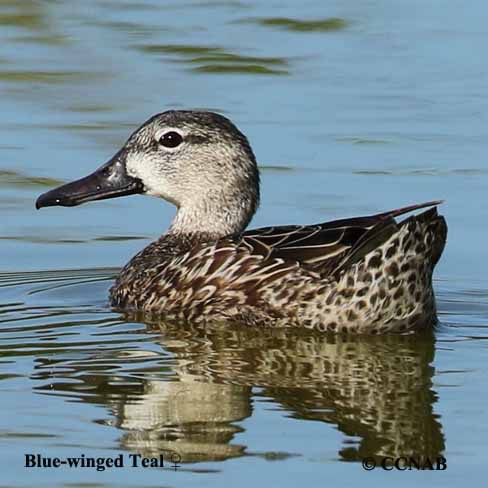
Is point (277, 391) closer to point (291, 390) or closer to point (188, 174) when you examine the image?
point (291, 390)

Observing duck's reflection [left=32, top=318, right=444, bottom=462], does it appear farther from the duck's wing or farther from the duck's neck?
the duck's neck

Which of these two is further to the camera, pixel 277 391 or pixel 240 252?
pixel 240 252

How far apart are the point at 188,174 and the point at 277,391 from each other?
2.89 m

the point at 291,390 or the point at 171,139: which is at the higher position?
the point at 171,139

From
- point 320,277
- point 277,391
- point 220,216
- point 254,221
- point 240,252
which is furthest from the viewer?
point 254,221

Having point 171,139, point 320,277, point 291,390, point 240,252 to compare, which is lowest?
point 291,390

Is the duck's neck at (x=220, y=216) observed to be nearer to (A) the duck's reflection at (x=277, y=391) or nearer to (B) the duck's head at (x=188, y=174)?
(B) the duck's head at (x=188, y=174)

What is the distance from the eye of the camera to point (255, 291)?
11.1m

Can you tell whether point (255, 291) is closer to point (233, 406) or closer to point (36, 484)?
point (233, 406)

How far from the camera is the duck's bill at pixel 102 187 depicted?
12.3 metres

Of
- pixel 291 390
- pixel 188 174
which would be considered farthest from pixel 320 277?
pixel 188 174

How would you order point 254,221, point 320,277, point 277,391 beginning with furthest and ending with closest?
point 254,221 < point 320,277 < point 277,391

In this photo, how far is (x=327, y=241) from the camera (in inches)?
431

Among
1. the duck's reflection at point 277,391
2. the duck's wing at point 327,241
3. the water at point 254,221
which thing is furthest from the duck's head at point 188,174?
the duck's reflection at point 277,391
